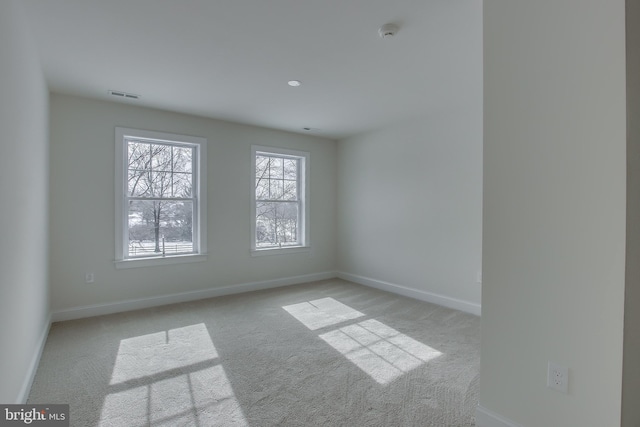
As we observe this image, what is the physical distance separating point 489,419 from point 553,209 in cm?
119

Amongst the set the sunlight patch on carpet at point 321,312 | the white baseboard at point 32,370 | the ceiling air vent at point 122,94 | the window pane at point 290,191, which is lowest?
the sunlight patch on carpet at point 321,312

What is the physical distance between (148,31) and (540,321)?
304 centimetres

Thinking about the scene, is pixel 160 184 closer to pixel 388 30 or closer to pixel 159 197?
pixel 159 197

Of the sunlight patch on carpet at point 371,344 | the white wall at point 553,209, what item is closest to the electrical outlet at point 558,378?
the white wall at point 553,209

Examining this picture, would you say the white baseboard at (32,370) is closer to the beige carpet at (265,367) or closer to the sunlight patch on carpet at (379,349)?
the beige carpet at (265,367)

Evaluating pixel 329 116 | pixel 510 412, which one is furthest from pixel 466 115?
pixel 510 412

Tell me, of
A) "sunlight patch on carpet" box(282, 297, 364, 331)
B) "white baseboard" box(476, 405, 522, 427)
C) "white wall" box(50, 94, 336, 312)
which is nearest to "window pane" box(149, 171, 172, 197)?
"white wall" box(50, 94, 336, 312)

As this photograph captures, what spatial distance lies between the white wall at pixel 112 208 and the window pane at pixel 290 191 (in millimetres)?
624

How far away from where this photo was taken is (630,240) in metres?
1.34

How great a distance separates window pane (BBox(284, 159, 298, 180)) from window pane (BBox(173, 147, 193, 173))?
155cm

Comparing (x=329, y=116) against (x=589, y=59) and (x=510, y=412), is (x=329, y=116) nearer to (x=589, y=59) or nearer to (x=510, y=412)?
(x=589, y=59)

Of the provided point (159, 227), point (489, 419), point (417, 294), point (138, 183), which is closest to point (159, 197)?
point (138, 183)

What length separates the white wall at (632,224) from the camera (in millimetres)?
1330

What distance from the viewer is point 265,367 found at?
8.16 ft
